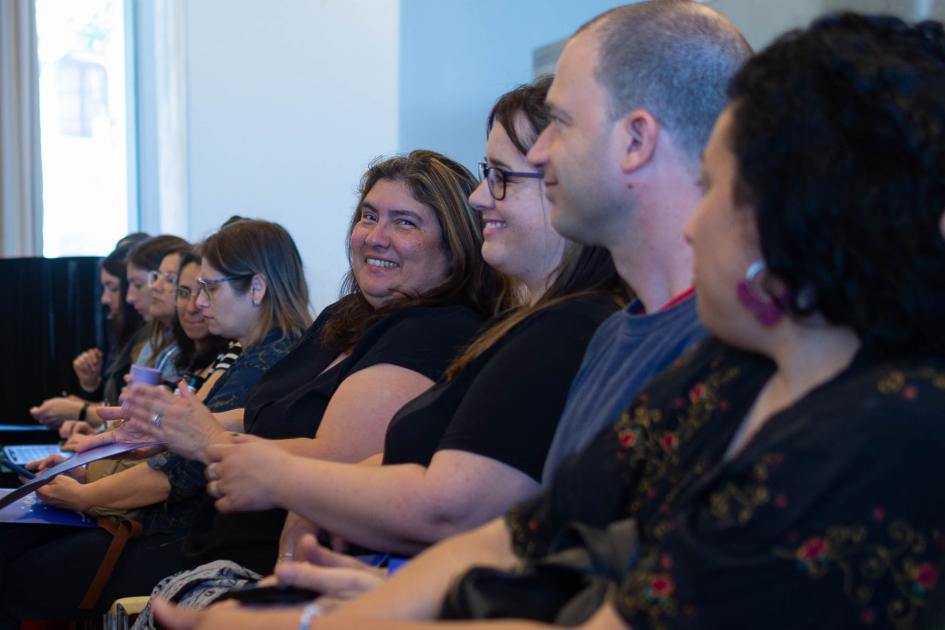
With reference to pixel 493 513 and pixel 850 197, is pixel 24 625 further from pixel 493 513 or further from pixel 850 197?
pixel 850 197

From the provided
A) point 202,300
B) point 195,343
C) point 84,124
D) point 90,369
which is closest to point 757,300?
point 202,300

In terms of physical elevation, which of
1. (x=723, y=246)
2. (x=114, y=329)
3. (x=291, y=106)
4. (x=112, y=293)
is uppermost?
(x=291, y=106)

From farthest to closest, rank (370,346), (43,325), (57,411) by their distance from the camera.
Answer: (43,325), (57,411), (370,346)

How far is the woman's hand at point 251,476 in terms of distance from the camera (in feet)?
5.55

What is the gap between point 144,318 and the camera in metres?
4.60

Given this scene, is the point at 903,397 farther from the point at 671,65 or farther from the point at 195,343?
the point at 195,343

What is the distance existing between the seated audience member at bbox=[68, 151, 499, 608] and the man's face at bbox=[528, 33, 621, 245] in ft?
2.03

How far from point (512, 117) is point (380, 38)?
331 centimetres

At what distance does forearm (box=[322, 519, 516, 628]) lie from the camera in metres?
Answer: 1.09

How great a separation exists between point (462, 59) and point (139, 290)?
1.73 meters

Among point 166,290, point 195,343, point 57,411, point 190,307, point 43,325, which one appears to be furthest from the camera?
point 43,325

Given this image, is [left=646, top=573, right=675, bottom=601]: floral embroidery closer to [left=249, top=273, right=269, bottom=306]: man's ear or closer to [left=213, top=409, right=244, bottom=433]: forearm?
[left=213, top=409, right=244, bottom=433]: forearm

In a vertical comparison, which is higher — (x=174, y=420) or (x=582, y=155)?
(x=582, y=155)

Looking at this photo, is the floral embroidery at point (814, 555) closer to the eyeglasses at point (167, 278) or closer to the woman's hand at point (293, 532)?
the woman's hand at point (293, 532)
